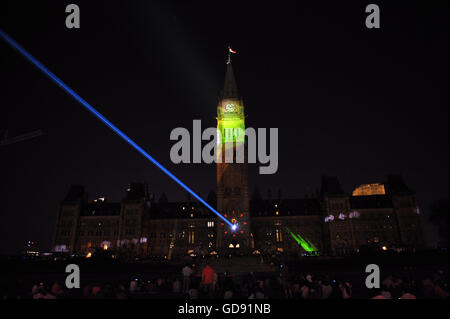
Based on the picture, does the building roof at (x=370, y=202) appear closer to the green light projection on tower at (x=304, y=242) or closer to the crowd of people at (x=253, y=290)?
the green light projection on tower at (x=304, y=242)

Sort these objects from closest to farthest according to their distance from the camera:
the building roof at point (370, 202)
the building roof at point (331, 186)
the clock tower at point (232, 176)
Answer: the clock tower at point (232, 176) → the building roof at point (370, 202) → the building roof at point (331, 186)

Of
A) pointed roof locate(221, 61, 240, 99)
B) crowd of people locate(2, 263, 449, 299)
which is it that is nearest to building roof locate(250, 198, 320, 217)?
pointed roof locate(221, 61, 240, 99)

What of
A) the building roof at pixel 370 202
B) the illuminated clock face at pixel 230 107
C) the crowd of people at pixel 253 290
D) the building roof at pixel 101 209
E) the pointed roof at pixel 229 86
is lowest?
the crowd of people at pixel 253 290

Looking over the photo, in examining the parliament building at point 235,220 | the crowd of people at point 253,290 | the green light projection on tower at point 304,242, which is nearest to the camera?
the crowd of people at point 253,290

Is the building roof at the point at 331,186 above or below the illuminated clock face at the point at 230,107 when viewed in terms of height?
below

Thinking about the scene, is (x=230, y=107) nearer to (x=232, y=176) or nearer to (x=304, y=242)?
(x=232, y=176)

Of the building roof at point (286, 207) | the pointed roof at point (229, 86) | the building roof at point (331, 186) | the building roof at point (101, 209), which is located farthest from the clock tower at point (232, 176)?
the building roof at point (101, 209)

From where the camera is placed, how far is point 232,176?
288ft

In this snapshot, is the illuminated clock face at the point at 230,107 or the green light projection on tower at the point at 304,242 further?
the illuminated clock face at the point at 230,107

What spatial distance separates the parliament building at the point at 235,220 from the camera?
86250 mm

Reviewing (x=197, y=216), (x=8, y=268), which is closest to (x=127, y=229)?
(x=197, y=216)

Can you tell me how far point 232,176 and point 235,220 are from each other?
12.9 meters
